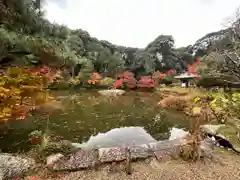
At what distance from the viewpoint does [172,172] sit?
3418mm

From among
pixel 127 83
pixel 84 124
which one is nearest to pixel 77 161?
pixel 84 124

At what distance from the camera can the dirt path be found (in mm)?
3299

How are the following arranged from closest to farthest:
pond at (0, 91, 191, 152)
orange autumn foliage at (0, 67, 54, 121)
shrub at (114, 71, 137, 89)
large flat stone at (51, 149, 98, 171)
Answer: orange autumn foliage at (0, 67, 54, 121) < large flat stone at (51, 149, 98, 171) < pond at (0, 91, 191, 152) < shrub at (114, 71, 137, 89)

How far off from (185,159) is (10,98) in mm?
3752

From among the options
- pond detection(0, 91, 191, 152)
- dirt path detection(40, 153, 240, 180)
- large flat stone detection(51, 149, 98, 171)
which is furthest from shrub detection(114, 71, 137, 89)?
dirt path detection(40, 153, 240, 180)

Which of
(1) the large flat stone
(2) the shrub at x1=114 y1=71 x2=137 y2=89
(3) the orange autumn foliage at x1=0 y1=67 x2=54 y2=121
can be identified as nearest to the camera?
(3) the orange autumn foliage at x1=0 y1=67 x2=54 y2=121

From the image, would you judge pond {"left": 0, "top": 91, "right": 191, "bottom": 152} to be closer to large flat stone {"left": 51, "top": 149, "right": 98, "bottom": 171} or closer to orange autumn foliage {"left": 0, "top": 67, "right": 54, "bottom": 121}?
large flat stone {"left": 51, "top": 149, "right": 98, "bottom": 171}

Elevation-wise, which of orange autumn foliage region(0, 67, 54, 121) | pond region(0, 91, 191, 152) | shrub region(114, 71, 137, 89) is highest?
orange autumn foliage region(0, 67, 54, 121)

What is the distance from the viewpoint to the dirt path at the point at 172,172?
3.30 m

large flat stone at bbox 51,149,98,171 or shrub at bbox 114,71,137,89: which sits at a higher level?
shrub at bbox 114,71,137,89

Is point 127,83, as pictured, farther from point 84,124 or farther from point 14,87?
point 14,87

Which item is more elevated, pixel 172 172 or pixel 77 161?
pixel 77 161

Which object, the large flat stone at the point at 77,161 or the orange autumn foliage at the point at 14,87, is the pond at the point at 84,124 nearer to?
the large flat stone at the point at 77,161

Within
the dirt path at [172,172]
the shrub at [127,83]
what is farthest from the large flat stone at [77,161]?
the shrub at [127,83]
